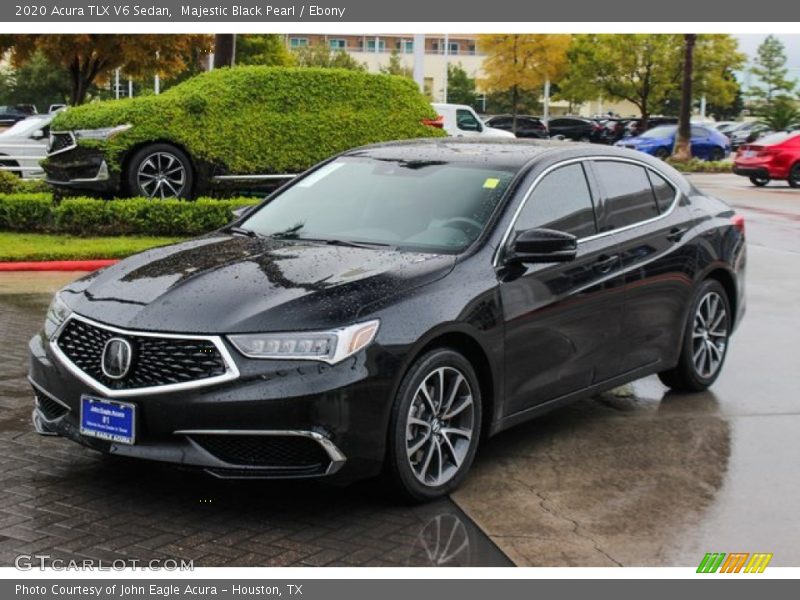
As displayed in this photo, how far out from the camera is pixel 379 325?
195 inches

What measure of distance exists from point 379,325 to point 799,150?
24.3 m

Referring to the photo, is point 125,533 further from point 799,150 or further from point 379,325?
point 799,150

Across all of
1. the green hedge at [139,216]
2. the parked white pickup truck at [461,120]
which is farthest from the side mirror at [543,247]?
the parked white pickup truck at [461,120]

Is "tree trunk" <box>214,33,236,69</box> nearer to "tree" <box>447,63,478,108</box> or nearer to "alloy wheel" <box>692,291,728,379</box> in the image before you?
"alloy wheel" <box>692,291,728,379</box>

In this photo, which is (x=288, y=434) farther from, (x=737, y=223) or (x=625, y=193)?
(x=737, y=223)

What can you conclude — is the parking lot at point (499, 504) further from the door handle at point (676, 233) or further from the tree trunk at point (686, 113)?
the tree trunk at point (686, 113)

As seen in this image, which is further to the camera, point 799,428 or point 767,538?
point 799,428

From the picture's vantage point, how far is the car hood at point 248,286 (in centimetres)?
488

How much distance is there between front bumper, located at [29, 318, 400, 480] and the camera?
471cm

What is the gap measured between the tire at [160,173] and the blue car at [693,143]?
81.0ft

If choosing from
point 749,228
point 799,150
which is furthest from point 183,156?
point 799,150

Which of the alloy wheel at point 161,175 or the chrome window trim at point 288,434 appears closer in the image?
the chrome window trim at point 288,434
